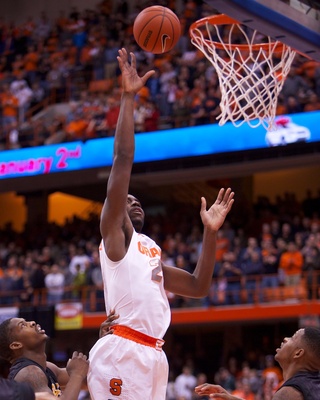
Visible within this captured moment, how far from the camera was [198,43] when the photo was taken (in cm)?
836

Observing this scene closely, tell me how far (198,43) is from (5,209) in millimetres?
17799

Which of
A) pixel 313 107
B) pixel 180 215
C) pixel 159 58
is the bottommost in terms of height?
pixel 180 215

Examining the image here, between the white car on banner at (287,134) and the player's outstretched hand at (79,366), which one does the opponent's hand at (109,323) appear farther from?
the white car on banner at (287,134)

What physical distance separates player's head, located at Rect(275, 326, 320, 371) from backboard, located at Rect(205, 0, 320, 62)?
2366 millimetres

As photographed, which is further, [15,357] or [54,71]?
[54,71]

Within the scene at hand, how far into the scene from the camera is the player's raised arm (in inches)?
180

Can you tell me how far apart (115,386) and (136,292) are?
0.48 meters

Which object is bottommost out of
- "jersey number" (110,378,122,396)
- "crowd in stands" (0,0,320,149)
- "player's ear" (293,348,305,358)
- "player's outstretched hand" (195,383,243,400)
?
"player's outstretched hand" (195,383,243,400)

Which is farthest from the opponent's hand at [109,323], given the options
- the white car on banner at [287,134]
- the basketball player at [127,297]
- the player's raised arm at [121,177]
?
the white car on banner at [287,134]

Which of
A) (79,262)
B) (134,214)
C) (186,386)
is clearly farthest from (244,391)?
(134,214)

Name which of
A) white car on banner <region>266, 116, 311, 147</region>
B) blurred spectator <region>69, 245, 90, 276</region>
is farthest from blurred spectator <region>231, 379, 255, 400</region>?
blurred spectator <region>69, 245, 90, 276</region>

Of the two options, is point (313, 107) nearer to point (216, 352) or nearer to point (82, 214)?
point (216, 352)

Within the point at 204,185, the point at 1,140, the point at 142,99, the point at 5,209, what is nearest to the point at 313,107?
the point at 142,99

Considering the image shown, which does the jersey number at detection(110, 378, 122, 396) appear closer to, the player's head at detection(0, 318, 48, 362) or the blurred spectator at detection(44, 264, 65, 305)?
the player's head at detection(0, 318, 48, 362)
